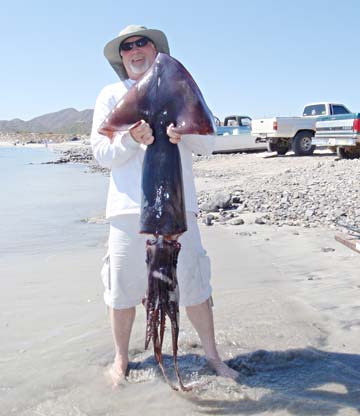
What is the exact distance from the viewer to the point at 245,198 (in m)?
10.3

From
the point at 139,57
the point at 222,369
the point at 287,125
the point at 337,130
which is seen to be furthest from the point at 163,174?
the point at 287,125

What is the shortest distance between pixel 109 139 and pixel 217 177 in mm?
13030

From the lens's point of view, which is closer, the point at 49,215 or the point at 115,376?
the point at 115,376

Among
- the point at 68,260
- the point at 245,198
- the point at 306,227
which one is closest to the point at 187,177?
the point at 68,260

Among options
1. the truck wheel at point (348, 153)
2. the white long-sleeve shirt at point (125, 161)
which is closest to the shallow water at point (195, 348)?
the white long-sleeve shirt at point (125, 161)

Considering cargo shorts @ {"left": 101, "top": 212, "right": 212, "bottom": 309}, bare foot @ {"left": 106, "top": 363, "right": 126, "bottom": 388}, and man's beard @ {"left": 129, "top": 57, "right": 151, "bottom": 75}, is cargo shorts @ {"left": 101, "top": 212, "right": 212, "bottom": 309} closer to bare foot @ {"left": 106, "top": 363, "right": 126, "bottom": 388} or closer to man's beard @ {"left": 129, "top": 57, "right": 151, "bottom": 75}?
bare foot @ {"left": 106, "top": 363, "right": 126, "bottom": 388}

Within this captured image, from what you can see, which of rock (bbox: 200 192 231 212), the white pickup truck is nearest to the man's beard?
rock (bbox: 200 192 231 212)

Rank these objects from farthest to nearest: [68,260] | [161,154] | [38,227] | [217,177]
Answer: [217,177]
[38,227]
[68,260]
[161,154]

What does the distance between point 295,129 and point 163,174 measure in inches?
663

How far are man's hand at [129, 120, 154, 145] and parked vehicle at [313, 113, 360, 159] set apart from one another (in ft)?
40.8

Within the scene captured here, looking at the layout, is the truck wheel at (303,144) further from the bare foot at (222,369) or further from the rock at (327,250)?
the bare foot at (222,369)

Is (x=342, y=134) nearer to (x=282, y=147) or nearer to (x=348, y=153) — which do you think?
(x=348, y=153)

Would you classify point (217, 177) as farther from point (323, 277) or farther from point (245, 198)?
point (323, 277)

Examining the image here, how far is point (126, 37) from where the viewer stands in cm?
308
